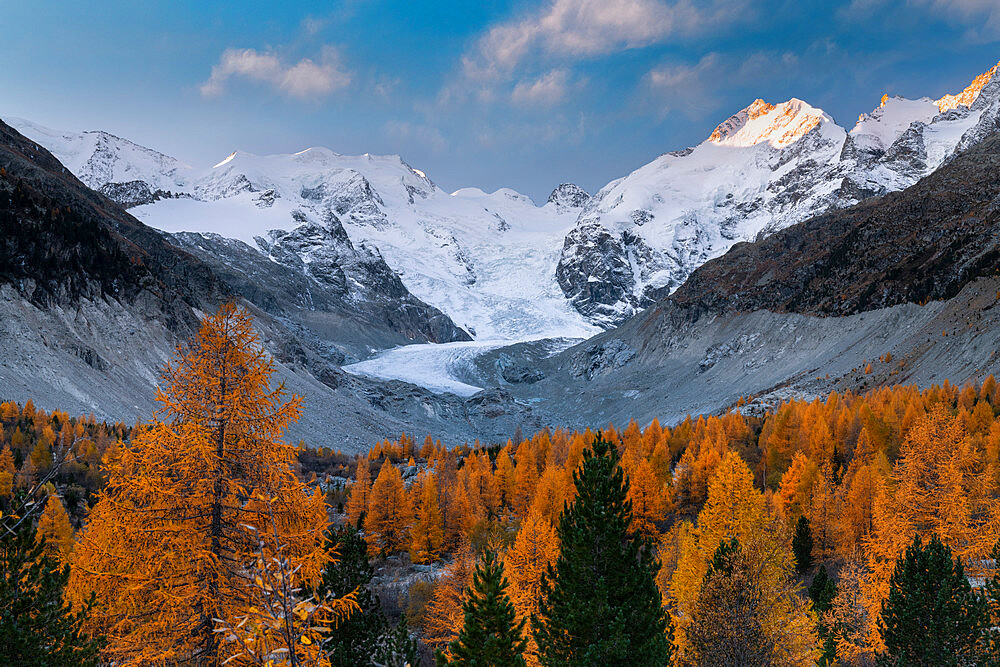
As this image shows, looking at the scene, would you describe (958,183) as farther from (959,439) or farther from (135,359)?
(135,359)

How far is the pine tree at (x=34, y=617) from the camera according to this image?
8.36 m

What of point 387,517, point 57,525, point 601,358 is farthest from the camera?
point 601,358

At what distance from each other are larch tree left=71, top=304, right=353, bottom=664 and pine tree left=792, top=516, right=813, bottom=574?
108ft

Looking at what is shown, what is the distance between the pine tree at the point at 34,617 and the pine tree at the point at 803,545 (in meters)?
35.3

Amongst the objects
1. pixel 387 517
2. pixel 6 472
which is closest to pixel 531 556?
pixel 387 517

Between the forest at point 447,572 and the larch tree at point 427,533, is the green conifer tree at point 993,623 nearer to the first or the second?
the forest at point 447,572

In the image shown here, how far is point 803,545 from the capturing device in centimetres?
3462

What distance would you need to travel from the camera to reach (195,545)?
9266 mm

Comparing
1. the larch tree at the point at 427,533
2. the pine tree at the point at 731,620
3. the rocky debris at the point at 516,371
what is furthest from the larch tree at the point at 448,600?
the rocky debris at the point at 516,371

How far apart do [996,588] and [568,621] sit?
13285 mm

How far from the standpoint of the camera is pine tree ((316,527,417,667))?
1462 cm

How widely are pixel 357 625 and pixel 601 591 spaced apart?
6.43m

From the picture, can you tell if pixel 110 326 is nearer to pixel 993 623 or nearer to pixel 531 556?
pixel 531 556

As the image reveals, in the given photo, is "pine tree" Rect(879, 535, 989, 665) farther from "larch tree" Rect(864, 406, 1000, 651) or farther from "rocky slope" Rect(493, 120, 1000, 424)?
"rocky slope" Rect(493, 120, 1000, 424)
